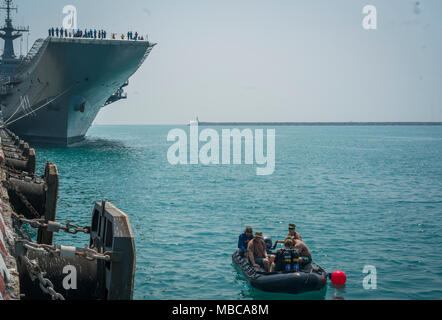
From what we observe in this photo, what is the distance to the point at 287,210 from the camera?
3055cm

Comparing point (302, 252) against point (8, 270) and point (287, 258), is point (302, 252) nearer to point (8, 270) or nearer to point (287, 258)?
point (287, 258)

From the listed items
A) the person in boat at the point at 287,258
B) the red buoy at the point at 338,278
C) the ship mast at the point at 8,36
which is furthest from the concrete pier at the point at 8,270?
the ship mast at the point at 8,36

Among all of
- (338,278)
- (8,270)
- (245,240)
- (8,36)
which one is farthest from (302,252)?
(8,36)

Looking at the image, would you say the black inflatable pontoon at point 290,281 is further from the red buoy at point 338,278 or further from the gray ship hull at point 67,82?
the gray ship hull at point 67,82

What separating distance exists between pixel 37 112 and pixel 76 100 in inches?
184

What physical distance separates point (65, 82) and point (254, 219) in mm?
32959

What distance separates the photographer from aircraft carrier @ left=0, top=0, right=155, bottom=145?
159 feet

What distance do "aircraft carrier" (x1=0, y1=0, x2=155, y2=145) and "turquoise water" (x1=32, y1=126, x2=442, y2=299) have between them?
182 inches

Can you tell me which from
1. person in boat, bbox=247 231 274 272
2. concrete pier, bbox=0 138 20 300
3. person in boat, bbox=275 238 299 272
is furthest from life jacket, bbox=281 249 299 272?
concrete pier, bbox=0 138 20 300

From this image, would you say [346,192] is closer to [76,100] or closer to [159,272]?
[159,272]

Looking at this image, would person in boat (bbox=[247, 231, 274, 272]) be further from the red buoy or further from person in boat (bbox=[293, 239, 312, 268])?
the red buoy

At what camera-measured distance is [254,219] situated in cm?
2725

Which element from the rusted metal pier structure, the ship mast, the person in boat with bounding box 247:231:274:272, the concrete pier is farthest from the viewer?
the ship mast
